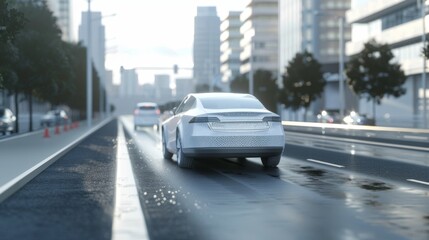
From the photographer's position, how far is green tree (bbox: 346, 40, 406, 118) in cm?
5444

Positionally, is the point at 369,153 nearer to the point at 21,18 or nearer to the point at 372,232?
the point at 21,18

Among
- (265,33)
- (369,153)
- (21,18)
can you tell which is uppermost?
(265,33)

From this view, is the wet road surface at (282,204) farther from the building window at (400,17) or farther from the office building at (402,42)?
the building window at (400,17)

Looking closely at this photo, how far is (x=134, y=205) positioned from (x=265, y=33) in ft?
431

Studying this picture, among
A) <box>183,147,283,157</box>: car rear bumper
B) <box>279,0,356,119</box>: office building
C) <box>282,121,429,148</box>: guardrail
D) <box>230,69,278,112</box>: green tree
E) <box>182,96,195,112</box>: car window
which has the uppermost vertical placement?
<box>279,0,356,119</box>: office building

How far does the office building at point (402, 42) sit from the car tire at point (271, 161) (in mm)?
44470

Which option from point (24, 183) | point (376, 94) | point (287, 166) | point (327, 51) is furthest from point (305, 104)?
point (24, 183)

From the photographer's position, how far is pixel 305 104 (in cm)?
7100

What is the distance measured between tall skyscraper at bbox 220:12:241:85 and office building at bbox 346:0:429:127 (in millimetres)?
90428

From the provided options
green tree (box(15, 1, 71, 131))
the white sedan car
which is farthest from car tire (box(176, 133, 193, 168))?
green tree (box(15, 1, 71, 131))

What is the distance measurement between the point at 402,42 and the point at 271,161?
51.2 meters

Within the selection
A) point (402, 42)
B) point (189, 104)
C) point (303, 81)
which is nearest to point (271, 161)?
point (189, 104)

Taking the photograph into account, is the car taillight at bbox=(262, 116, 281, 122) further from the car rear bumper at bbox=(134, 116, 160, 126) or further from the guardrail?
the car rear bumper at bbox=(134, 116, 160, 126)

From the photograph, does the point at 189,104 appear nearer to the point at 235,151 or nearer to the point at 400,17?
the point at 235,151
